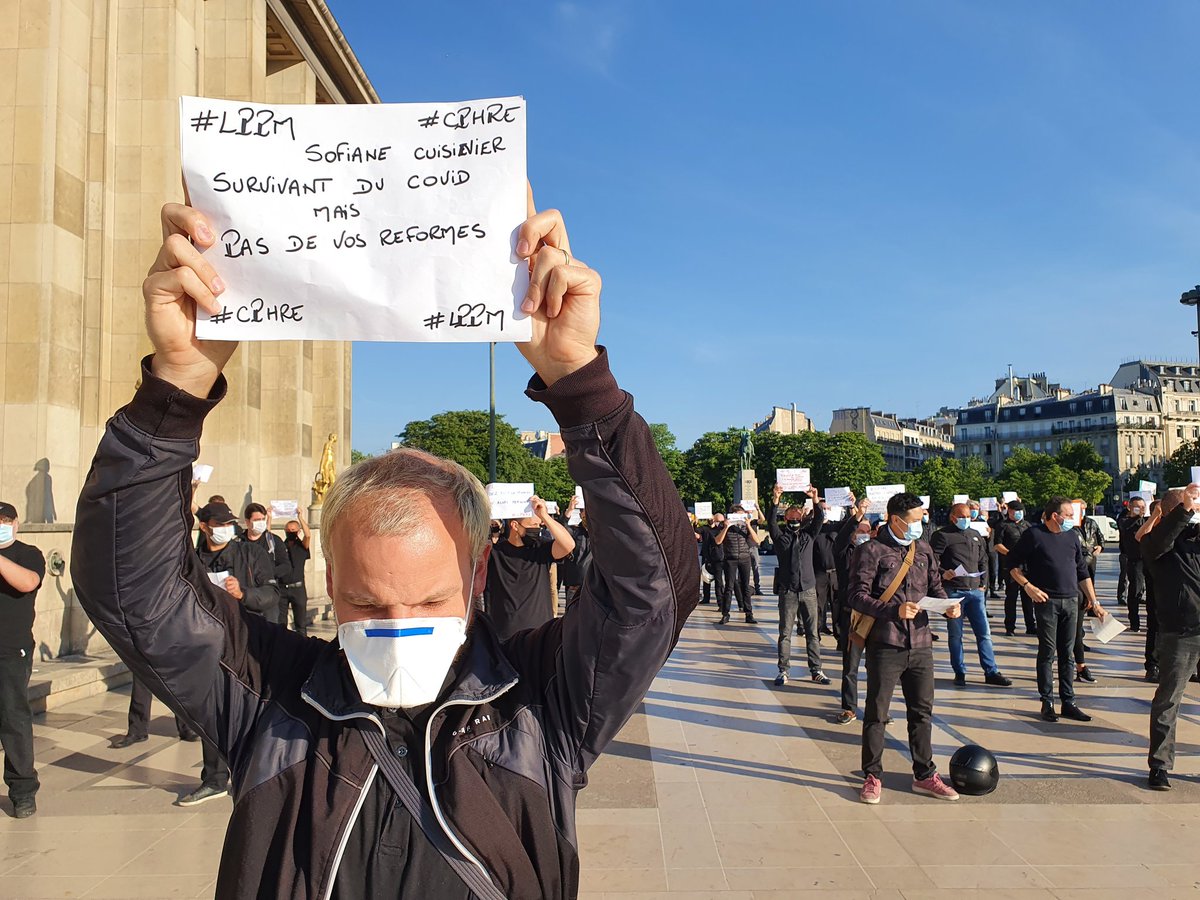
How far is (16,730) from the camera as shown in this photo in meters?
6.68

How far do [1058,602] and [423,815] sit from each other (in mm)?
9242

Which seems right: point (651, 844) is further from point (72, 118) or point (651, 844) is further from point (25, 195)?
point (72, 118)

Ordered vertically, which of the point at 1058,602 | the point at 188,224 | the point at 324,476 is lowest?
the point at 1058,602

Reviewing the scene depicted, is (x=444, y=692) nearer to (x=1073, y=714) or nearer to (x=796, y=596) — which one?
(x=1073, y=714)

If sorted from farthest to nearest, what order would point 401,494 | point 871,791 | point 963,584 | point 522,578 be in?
point 963,584, point 522,578, point 871,791, point 401,494

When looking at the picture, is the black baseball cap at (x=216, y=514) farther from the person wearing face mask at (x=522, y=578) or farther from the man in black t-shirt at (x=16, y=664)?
the person wearing face mask at (x=522, y=578)

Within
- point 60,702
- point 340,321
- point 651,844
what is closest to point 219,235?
point 340,321

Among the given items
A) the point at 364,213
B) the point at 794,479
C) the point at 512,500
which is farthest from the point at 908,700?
the point at 794,479

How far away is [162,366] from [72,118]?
14309 mm

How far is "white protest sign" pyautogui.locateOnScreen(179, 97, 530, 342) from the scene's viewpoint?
1.96 metres

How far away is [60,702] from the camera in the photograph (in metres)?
10.4

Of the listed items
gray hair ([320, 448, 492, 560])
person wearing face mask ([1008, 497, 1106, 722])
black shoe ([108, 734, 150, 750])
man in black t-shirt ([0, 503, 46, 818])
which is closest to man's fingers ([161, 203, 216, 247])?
gray hair ([320, 448, 492, 560])

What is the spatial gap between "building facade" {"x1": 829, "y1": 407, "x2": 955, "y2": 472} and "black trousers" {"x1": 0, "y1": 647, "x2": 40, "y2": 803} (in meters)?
134

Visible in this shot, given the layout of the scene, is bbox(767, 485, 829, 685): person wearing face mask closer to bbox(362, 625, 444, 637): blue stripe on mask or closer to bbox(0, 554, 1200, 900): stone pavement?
bbox(0, 554, 1200, 900): stone pavement
